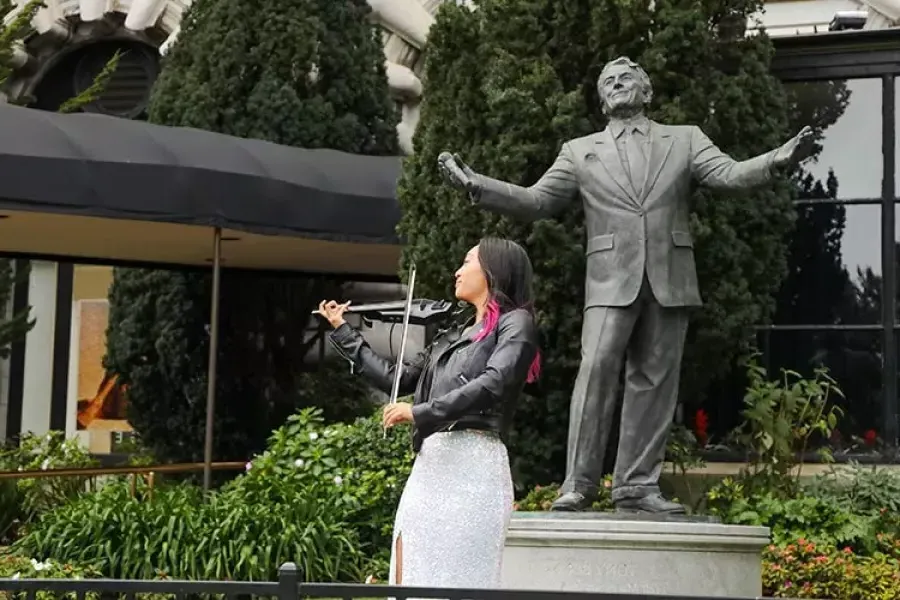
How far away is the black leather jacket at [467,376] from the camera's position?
218 inches

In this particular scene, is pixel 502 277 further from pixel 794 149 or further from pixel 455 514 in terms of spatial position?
pixel 794 149

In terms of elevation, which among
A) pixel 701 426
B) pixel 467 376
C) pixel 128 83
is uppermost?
pixel 128 83

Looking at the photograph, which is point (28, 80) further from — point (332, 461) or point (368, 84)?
point (332, 461)

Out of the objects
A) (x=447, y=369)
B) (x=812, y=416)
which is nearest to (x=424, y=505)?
(x=447, y=369)

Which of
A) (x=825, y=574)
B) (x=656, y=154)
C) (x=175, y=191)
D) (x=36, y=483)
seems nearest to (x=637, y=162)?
(x=656, y=154)

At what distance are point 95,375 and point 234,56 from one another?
4875 millimetres

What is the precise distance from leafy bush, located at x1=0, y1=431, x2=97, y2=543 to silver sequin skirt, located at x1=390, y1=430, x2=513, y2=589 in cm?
688

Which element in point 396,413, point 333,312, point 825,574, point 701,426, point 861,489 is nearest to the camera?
point 396,413

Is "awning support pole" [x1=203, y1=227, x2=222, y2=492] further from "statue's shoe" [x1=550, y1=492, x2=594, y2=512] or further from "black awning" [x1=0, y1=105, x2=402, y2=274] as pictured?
"statue's shoe" [x1=550, y1=492, x2=594, y2=512]

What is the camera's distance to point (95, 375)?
1675cm

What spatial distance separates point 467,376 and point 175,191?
228 inches

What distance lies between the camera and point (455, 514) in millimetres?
5559

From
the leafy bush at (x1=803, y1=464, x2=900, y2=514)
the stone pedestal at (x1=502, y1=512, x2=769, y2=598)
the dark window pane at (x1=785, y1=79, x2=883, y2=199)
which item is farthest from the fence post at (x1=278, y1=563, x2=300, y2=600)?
the dark window pane at (x1=785, y1=79, x2=883, y2=199)

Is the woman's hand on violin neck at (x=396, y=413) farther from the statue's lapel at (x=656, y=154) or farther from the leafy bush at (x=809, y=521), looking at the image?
the leafy bush at (x=809, y=521)
